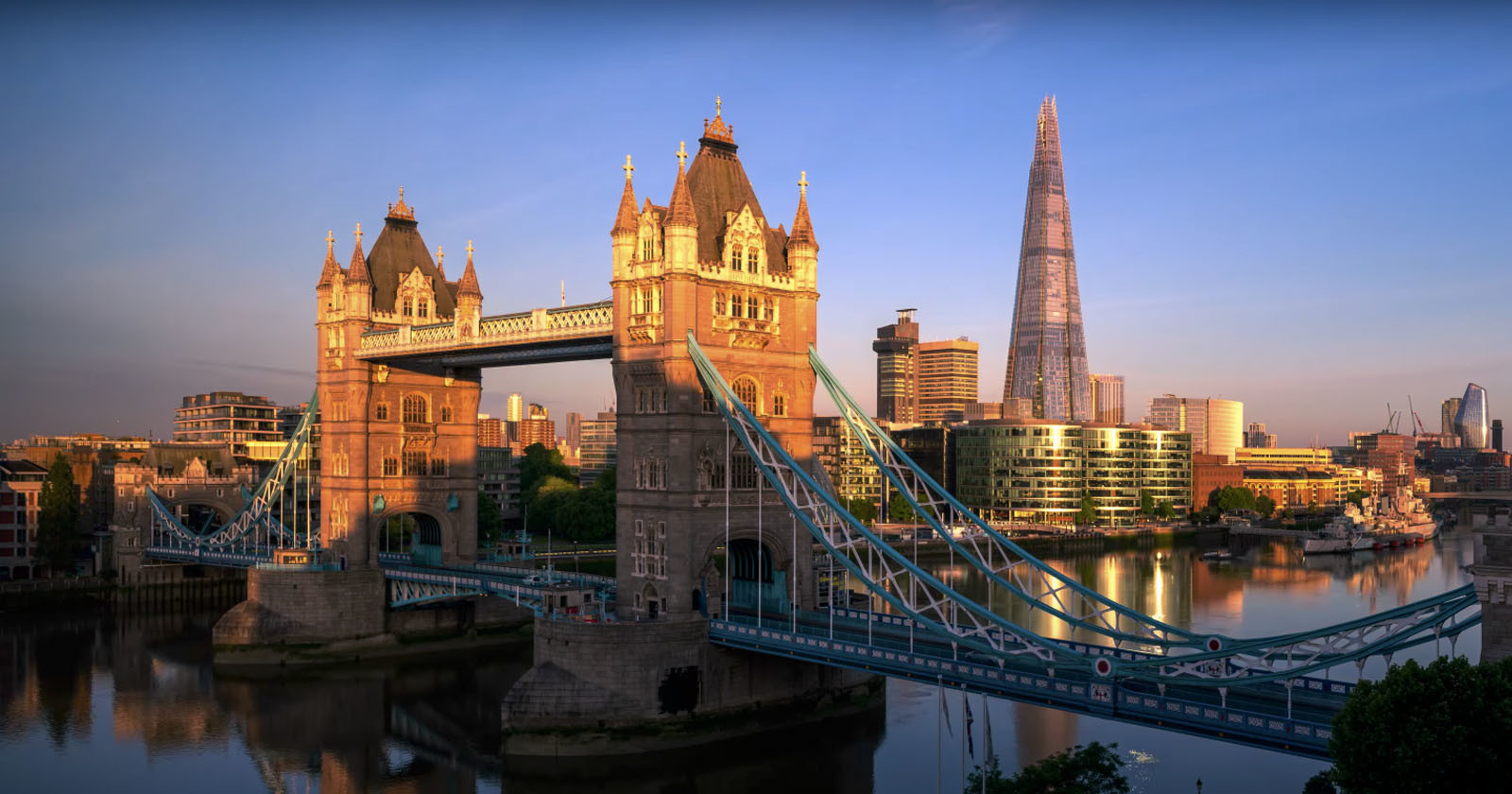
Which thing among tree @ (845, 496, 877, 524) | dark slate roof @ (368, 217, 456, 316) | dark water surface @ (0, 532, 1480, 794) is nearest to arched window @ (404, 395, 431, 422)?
dark slate roof @ (368, 217, 456, 316)

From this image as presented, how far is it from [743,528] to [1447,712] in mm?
34919

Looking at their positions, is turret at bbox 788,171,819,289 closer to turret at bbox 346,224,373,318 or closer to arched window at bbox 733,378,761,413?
arched window at bbox 733,378,761,413

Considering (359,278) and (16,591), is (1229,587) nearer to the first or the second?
(359,278)

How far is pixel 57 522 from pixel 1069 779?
10032 centimetres

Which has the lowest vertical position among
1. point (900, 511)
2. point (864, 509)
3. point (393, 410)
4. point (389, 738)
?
point (389, 738)

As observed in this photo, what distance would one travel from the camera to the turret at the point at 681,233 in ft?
192

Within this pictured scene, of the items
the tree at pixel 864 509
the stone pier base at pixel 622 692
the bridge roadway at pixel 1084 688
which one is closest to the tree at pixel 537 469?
the tree at pixel 864 509

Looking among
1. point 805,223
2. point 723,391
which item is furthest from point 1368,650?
point 805,223

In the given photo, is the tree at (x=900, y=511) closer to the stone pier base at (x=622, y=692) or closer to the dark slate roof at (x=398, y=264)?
the dark slate roof at (x=398, y=264)

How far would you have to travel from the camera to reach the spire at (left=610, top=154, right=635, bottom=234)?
6181 cm

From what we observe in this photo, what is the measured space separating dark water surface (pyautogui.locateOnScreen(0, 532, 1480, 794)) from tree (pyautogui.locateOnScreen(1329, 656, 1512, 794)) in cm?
1653

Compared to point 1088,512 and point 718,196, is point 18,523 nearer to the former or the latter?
point 718,196

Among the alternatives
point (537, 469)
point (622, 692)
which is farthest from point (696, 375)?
point (537, 469)

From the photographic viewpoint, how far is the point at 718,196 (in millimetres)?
62250
